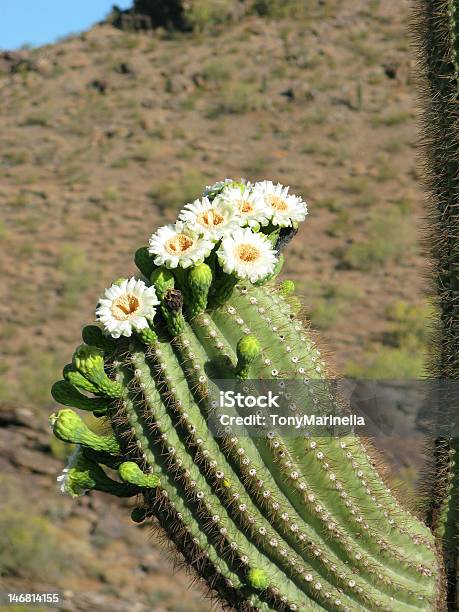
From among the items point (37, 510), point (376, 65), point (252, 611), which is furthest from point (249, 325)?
point (376, 65)

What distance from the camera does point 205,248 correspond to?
6.25ft

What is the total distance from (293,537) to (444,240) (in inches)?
45.5

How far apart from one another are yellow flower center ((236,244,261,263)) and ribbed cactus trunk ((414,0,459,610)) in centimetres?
79

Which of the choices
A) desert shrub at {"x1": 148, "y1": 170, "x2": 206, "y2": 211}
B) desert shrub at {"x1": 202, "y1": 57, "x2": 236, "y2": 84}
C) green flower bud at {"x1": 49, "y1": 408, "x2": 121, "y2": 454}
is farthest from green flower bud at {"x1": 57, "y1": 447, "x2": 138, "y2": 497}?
desert shrub at {"x1": 202, "y1": 57, "x2": 236, "y2": 84}

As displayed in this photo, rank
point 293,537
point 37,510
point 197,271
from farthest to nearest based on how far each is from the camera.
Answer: point 37,510 → point 293,537 → point 197,271

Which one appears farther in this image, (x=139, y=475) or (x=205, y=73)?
(x=205, y=73)

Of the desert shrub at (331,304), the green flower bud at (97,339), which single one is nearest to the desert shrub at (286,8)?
the desert shrub at (331,304)

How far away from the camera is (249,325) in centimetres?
202

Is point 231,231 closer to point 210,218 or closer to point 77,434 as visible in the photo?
point 210,218

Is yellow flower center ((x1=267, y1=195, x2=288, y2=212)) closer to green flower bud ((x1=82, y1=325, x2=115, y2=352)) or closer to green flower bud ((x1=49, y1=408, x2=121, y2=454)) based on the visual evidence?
green flower bud ((x1=82, y1=325, x2=115, y2=352))

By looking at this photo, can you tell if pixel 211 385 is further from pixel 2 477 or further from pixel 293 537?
pixel 2 477

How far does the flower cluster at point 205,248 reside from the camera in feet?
6.18

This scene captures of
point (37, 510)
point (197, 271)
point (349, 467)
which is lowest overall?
point (37, 510)

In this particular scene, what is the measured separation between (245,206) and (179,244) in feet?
0.91
